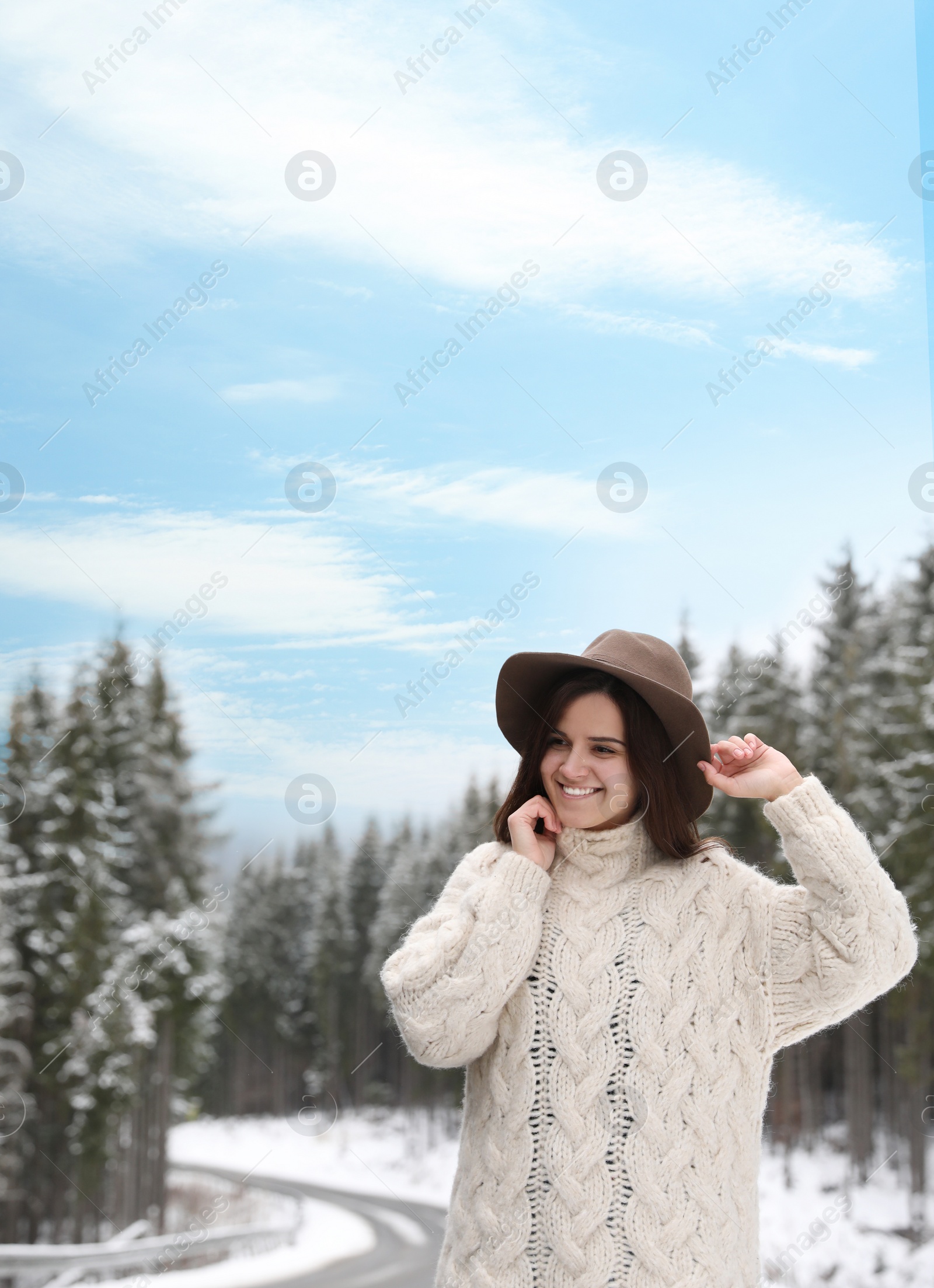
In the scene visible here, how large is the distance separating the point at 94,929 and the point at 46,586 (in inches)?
114

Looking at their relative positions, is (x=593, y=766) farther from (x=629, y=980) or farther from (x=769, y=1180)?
(x=769, y=1180)

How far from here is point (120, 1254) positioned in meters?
6.84

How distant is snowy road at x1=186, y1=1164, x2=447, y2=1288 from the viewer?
8750 millimetres

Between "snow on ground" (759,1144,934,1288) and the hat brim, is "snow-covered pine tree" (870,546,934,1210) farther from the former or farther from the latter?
the hat brim

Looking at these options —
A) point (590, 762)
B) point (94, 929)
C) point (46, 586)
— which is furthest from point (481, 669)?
point (94, 929)

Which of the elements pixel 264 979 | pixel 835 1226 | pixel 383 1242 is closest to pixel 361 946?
pixel 264 979

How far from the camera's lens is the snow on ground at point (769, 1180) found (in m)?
8.94

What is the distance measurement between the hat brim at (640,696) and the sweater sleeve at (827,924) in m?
0.12

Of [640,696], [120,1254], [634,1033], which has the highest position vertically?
[640,696]

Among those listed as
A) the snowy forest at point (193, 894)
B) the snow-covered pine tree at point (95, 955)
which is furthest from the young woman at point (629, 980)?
the snow-covered pine tree at point (95, 955)

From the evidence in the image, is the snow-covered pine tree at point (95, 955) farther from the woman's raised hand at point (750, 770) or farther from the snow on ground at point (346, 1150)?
the woman's raised hand at point (750, 770)

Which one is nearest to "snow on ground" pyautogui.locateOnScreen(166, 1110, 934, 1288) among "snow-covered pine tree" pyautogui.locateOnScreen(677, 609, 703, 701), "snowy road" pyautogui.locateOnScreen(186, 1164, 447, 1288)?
"snowy road" pyautogui.locateOnScreen(186, 1164, 447, 1288)

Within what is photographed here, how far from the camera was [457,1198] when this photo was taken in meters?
1.45

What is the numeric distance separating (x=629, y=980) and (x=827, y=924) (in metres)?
0.26
